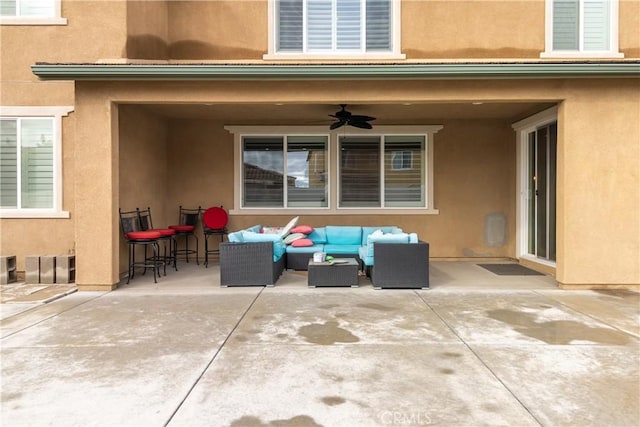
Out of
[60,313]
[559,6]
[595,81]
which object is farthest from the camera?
[559,6]

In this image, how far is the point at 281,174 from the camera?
9.70 meters

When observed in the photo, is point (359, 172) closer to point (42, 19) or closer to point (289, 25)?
point (289, 25)

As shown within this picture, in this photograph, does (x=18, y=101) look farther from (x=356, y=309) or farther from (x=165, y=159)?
(x=356, y=309)

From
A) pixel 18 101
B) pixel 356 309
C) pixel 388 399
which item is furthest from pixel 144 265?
pixel 388 399

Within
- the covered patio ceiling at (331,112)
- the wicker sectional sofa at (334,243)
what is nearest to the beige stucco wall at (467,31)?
the covered patio ceiling at (331,112)

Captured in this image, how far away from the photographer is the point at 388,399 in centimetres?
303

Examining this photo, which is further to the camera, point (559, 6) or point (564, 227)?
point (559, 6)

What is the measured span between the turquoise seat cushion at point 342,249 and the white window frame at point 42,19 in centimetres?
632

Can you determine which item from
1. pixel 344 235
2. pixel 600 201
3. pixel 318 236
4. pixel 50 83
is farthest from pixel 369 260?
pixel 50 83

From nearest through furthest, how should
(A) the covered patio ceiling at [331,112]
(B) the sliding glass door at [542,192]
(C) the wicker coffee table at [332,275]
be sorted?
1. (C) the wicker coffee table at [332,275]
2. (A) the covered patio ceiling at [331,112]
3. (B) the sliding glass door at [542,192]

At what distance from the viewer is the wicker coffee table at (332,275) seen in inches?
267

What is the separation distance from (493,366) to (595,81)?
5.29m

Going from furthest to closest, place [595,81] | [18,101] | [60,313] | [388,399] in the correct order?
[18,101] → [595,81] → [60,313] → [388,399]

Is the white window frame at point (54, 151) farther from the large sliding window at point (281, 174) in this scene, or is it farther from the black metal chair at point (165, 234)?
the large sliding window at point (281, 174)
